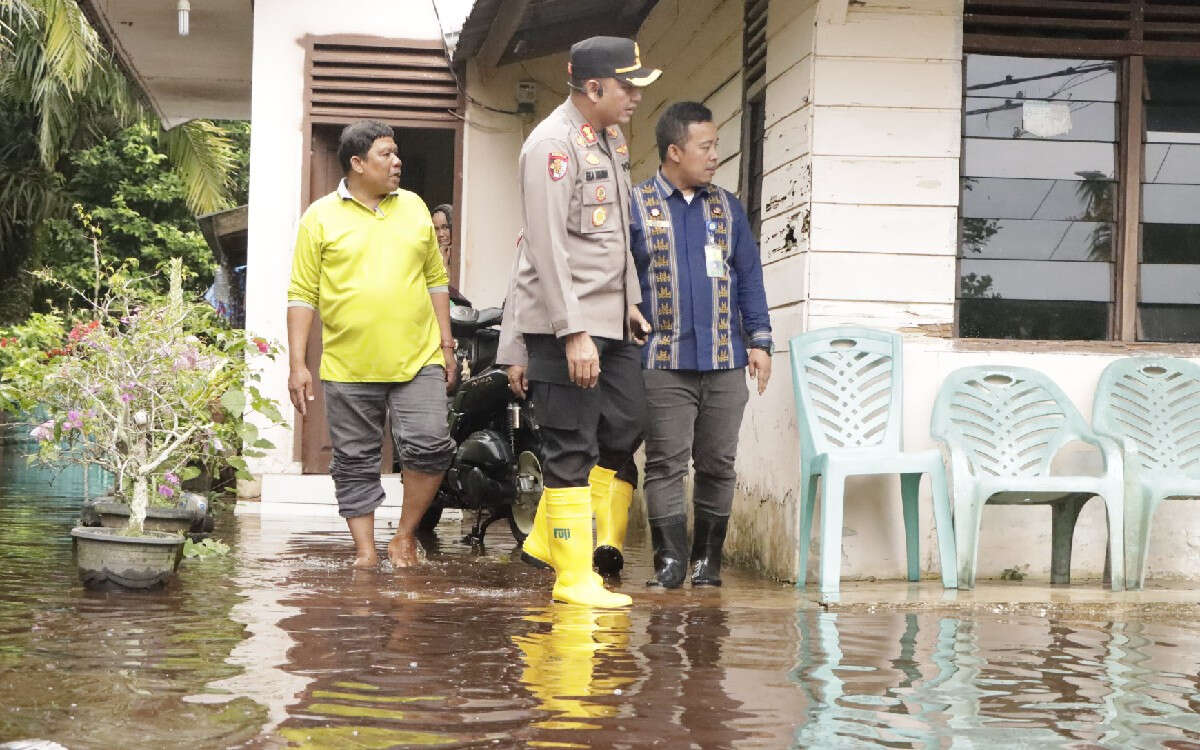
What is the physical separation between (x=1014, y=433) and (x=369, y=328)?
279 cm

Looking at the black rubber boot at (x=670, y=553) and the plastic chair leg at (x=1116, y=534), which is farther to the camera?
the plastic chair leg at (x=1116, y=534)

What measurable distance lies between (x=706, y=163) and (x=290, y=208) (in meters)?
6.14

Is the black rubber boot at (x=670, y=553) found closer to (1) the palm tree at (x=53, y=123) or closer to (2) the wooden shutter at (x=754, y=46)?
(2) the wooden shutter at (x=754, y=46)

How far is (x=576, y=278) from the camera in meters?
5.64

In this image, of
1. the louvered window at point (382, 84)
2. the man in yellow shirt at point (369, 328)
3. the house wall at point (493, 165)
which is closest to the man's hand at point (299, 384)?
the man in yellow shirt at point (369, 328)

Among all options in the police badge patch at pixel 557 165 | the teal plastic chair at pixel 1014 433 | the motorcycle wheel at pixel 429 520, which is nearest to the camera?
the police badge patch at pixel 557 165

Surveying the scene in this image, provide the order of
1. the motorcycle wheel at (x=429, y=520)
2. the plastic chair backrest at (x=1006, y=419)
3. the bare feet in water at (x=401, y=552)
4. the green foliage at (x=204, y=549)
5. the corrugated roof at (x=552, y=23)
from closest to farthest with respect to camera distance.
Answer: the plastic chair backrest at (x=1006, y=419) < the green foliage at (x=204, y=549) < the bare feet in water at (x=401, y=552) < the motorcycle wheel at (x=429, y=520) < the corrugated roof at (x=552, y=23)

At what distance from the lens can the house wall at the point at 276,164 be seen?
11.6 m

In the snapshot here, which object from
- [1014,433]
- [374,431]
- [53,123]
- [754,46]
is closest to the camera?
[1014,433]

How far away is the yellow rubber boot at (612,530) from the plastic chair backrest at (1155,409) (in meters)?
2.06

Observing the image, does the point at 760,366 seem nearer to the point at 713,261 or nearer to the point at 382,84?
the point at 713,261

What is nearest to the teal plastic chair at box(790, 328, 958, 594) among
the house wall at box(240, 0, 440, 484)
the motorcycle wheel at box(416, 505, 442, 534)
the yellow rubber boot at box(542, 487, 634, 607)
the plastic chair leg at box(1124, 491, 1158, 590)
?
the plastic chair leg at box(1124, 491, 1158, 590)

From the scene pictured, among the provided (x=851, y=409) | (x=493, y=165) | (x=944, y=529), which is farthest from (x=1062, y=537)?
(x=493, y=165)

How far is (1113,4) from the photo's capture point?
23.4 feet
